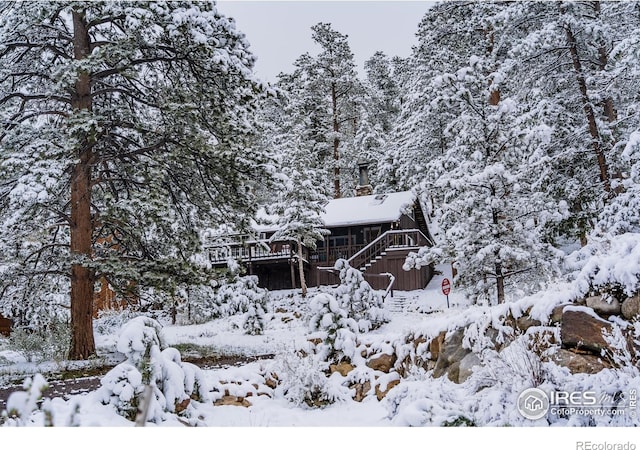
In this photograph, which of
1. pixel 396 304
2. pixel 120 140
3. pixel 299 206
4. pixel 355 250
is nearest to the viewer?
pixel 120 140

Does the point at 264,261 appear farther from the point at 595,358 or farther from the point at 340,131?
the point at 595,358

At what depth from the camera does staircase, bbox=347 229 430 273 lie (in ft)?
58.7

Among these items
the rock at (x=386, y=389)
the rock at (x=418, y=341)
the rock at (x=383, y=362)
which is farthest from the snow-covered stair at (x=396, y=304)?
the rock at (x=386, y=389)

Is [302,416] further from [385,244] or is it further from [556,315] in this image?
[385,244]

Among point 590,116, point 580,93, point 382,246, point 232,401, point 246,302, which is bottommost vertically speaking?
point 232,401

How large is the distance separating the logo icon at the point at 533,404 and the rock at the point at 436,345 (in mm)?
2048

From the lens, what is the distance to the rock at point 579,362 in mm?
4207

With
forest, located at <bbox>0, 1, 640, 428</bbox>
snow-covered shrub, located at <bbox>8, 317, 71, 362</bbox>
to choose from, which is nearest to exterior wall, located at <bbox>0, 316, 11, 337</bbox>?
forest, located at <bbox>0, 1, 640, 428</bbox>

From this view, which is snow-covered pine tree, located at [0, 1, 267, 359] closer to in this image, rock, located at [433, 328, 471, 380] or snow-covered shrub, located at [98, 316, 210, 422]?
snow-covered shrub, located at [98, 316, 210, 422]

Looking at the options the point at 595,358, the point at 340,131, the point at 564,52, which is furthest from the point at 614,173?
the point at 340,131

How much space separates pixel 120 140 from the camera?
9102mm

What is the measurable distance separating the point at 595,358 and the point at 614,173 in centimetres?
775

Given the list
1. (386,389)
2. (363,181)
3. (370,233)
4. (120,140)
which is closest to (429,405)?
(386,389)

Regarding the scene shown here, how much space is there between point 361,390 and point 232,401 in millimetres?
1752
